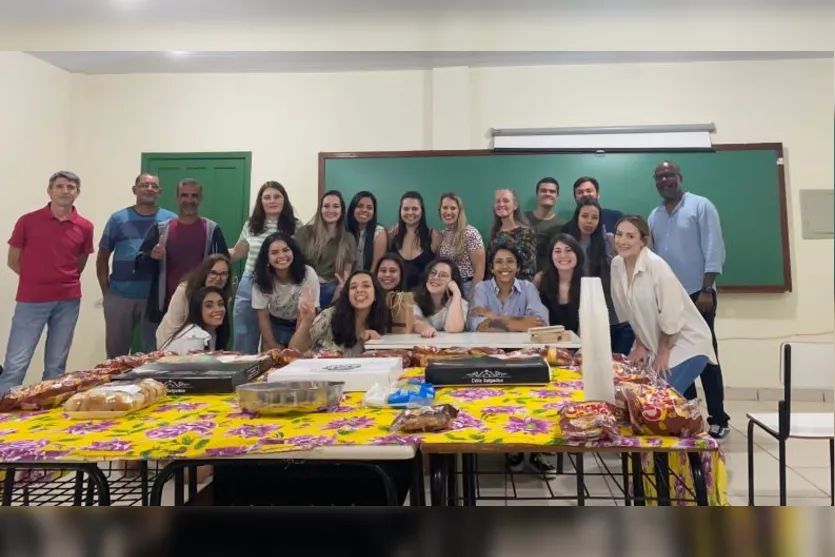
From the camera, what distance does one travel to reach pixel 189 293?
1106 mm

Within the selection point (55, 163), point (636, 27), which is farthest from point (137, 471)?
point (636, 27)

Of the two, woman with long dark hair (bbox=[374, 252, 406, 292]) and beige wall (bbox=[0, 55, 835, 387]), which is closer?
beige wall (bbox=[0, 55, 835, 387])

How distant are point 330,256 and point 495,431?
752mm

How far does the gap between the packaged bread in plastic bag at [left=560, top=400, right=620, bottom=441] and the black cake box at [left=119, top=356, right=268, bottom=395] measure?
611mm

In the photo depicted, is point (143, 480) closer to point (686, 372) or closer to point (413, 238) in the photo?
point (413, 238)

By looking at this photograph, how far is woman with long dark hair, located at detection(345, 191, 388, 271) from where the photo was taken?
1.19m

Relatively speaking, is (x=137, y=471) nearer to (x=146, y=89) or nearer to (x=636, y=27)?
(x=146, y=89)

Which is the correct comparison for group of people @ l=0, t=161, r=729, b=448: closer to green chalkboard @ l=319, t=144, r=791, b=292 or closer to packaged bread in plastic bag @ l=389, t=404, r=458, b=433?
green chalkboard @ l=319, t=144, r=791, b=292

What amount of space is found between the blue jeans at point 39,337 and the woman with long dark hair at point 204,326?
0.21m

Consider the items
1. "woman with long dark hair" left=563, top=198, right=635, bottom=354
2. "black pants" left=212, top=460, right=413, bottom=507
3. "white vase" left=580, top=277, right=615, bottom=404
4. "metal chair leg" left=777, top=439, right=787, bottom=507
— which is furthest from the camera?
"woman with long dark hair" left=563, top=198, right=635, bottom=354

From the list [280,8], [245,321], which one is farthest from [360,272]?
[280,8]

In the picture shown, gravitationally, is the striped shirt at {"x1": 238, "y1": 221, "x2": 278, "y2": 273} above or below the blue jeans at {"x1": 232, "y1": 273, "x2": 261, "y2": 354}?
above

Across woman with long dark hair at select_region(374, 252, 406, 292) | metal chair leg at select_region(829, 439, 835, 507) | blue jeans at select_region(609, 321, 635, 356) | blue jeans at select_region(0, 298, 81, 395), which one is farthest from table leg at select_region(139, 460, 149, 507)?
metal chair leg at select_region(829, 439, 835, 507)

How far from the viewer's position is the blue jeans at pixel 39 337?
33.6 inches
